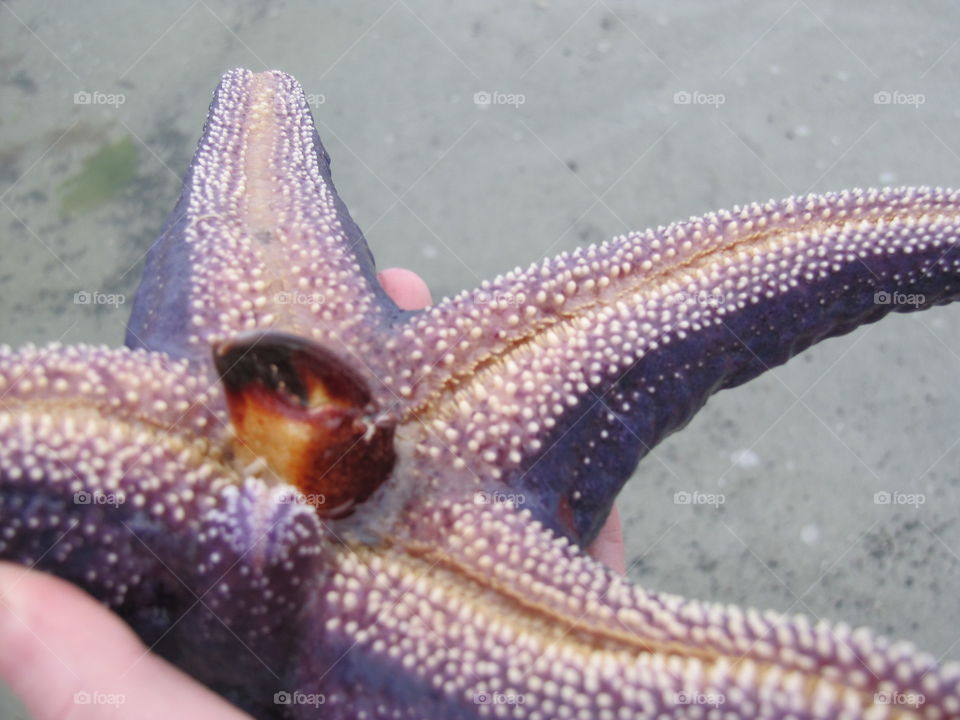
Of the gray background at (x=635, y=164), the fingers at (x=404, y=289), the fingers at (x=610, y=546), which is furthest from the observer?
the gray background at (x=635, y=164)

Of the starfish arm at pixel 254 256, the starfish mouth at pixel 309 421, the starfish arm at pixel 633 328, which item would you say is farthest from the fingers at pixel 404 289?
the starfish mouth at pixel 309 421

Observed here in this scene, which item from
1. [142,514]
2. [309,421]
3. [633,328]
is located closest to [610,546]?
[633,328]

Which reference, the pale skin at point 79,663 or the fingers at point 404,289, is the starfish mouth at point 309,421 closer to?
the pale skin at point 79,663

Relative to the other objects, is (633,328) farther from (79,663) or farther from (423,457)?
(79,663)

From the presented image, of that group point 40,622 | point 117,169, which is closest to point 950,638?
point 40,622

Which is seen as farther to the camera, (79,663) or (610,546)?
(610,546)

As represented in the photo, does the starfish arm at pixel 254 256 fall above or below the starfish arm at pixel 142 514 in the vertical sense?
above

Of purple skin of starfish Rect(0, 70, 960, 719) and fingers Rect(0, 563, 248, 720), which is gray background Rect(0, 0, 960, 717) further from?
fingers Rect(0, 563, 248, 720)

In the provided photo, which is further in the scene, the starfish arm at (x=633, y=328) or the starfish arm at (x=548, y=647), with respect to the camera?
the starfish arm at (x=633, y=328)

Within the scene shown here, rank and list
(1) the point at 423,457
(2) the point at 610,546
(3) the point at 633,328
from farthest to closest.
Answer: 1. (2) the point at 610,546
2. (3) the point at 633,328
3. (1) the point at 423,457
